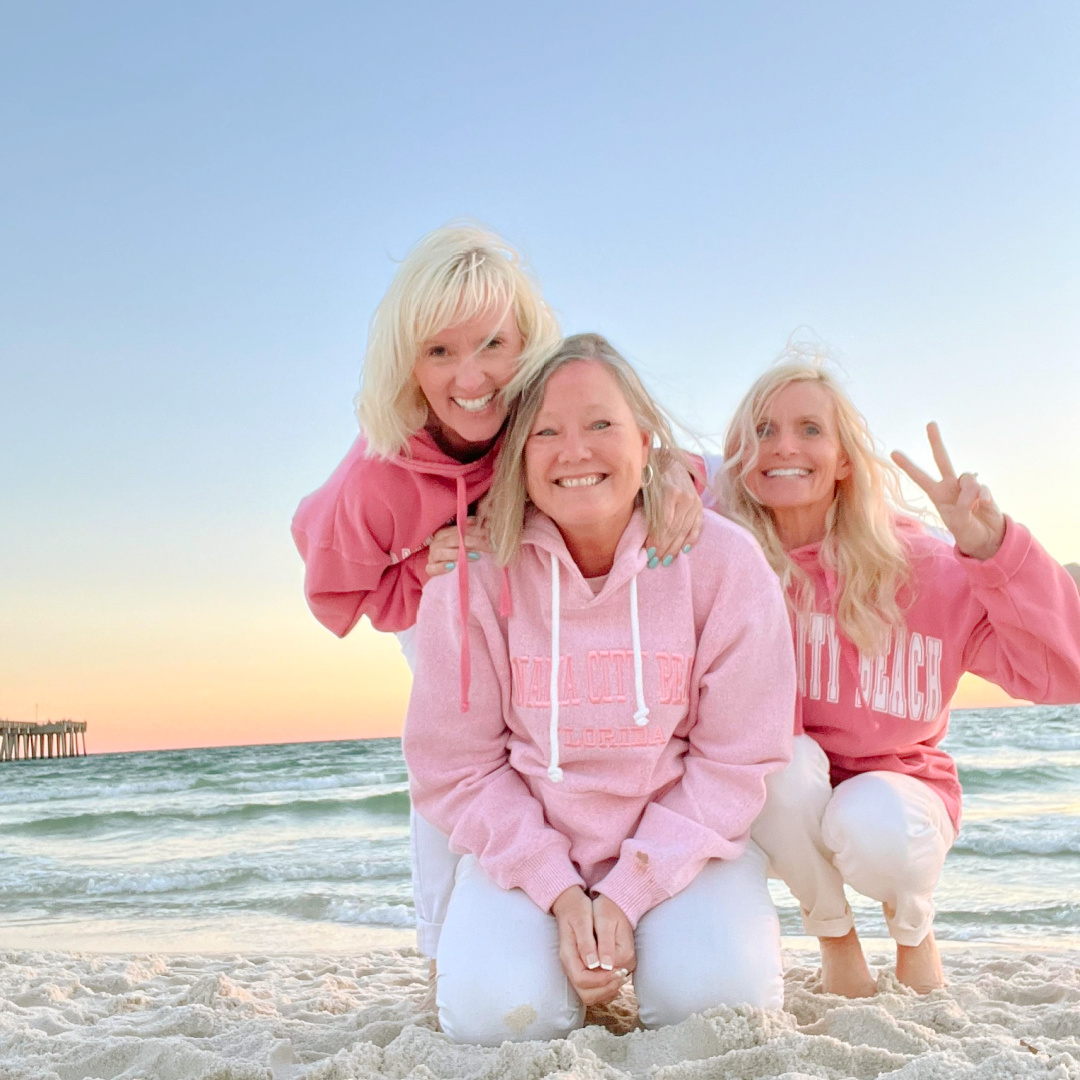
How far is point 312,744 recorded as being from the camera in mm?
25219

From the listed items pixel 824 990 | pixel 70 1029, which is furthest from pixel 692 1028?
pixel 70 1029

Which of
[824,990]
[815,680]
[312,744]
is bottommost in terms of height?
[312,744]

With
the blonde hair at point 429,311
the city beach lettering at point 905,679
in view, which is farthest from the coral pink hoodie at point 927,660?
the blonde hair at point 429,311

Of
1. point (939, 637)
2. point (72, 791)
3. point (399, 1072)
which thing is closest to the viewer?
point (399, 1072)

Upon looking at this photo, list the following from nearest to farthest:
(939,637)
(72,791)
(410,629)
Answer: (939,637)
(410,629)
(72,791)

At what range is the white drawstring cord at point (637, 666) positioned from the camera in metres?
2.59

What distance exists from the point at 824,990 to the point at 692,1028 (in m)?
0.86

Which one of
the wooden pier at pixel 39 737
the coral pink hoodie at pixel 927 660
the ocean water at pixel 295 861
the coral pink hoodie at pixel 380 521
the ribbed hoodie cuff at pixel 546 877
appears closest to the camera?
the ribbed hoodie cuff at pixel 546 877

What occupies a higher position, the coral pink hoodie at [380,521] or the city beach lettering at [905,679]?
the coral pink hoodie at [380,521]

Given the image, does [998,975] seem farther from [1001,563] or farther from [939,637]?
[1001,563]

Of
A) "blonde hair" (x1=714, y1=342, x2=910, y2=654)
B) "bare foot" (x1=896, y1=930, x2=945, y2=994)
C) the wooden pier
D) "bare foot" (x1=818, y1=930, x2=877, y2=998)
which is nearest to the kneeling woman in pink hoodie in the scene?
"blonde hair" (x1=714, y1=342, x2=910, y2=654)

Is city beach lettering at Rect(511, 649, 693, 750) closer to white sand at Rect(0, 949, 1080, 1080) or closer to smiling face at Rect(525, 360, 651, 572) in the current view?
smiling face at Rect(525, 360, 651, 572)

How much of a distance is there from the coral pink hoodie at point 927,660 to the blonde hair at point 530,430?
58 cm

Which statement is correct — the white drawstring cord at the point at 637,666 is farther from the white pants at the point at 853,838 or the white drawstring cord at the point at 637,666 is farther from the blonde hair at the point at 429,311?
the blonde hair at the point at 429,311
